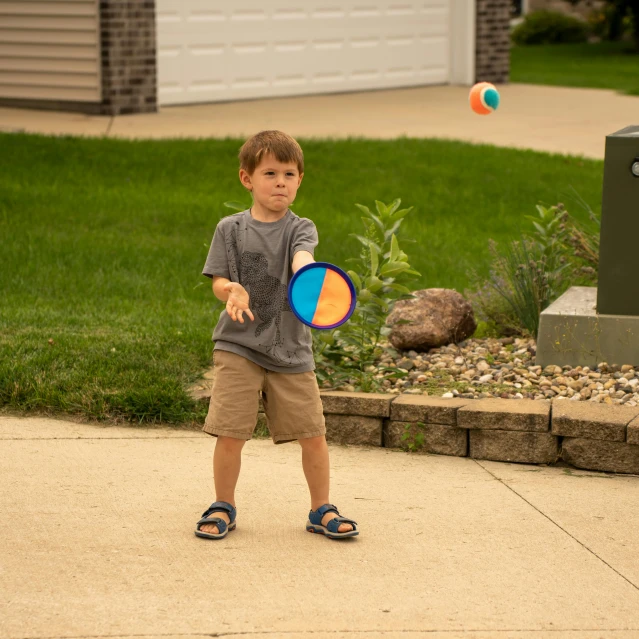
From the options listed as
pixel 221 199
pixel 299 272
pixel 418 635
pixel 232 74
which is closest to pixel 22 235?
pixel 221 199

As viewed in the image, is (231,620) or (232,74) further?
(232,74)

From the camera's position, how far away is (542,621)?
339cm

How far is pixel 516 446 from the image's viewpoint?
16.3 ft

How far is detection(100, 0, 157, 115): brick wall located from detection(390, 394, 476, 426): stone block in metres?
9.85

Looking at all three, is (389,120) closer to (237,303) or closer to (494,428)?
(494,428)

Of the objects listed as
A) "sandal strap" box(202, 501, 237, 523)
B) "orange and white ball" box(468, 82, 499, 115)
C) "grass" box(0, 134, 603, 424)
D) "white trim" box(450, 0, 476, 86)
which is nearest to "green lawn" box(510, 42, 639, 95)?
"white trim" box(450, 0, 476, 86)

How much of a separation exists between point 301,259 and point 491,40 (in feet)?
51.4

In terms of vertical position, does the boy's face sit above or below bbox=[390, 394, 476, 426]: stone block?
above

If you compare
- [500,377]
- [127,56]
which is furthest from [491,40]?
[500,377]

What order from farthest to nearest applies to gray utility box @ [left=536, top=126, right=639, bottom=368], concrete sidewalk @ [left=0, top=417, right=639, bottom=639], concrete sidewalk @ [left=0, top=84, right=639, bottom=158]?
concrete sidewalk @ [left=0, top=84, right=639, bottom=158] → gray utility box @ [left=536, top=126, right=639, bottom=368] → concrete sidewalk @ [left=0, top=417, right=639, bottom=639]

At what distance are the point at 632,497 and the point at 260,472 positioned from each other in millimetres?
1453

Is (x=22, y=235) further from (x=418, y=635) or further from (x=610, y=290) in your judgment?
(x=418, y=635)

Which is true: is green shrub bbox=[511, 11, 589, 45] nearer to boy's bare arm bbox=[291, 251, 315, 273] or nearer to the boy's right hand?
Answer: boy's bare arm bbox=[291, 251, 315, 273]

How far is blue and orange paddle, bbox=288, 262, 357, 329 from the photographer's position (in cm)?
371
